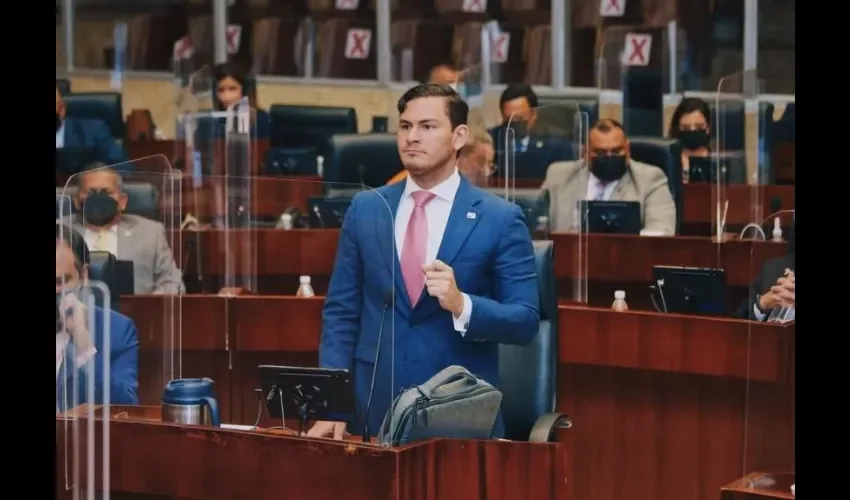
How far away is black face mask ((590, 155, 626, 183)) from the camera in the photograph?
554 centimetres

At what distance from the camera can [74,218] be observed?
9.41 feet

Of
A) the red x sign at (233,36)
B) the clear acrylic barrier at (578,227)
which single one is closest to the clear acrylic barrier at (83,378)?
the clear acrylic barrier at (578,227)

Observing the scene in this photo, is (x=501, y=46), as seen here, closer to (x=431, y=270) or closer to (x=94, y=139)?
(x=94, y=139)

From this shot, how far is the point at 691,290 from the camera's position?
4.55m

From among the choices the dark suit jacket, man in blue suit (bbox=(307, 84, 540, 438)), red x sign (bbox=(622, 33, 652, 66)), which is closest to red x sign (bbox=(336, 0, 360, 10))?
red x sign (bbox=(622, 33, 652, 66))

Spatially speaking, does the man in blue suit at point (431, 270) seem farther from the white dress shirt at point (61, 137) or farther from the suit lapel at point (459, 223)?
the white dress shirt at point (61, 137)

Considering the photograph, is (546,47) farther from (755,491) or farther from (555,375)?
(755,491)

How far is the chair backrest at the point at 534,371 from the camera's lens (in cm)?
367

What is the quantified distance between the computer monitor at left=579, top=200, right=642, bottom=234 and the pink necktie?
179 cm

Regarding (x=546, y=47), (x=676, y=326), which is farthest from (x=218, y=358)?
(x=546, y=47)

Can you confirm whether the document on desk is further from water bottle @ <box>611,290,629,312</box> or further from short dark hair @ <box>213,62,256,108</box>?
short dark hair @ <box>213,62,256,108</box>

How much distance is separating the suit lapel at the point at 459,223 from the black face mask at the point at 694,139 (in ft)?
9.97

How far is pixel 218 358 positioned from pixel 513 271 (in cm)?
66

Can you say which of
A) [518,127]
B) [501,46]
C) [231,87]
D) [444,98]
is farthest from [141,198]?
[501,46]
